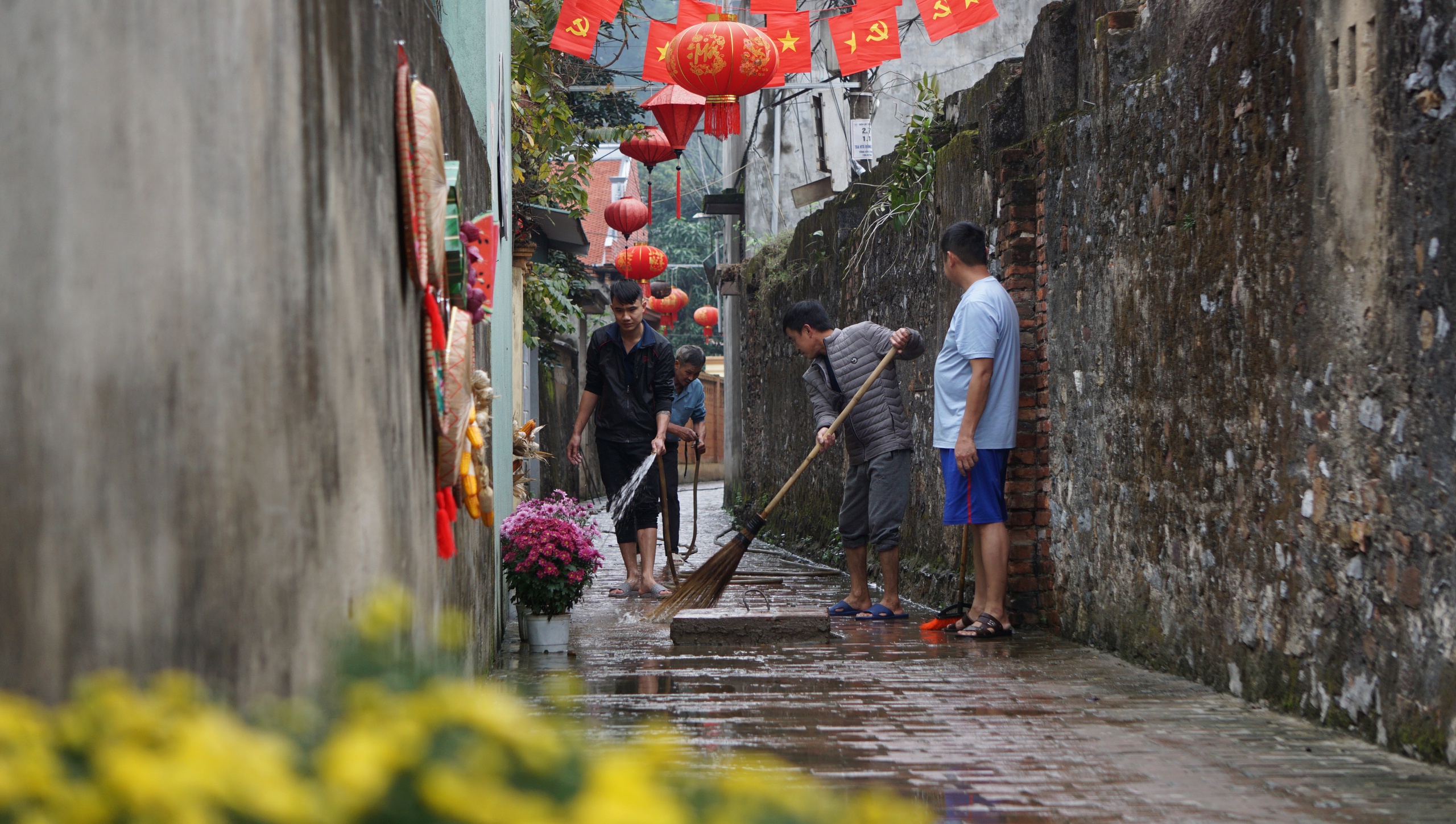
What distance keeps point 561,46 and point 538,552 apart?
545cm

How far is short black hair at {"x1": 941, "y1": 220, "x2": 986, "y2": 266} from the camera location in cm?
611

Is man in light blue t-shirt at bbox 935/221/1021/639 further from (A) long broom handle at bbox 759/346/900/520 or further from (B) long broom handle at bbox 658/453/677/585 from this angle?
(B) long broom handle at bbox 658/453/677/585

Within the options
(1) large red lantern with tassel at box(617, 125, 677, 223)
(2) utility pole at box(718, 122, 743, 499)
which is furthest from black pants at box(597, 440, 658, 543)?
(2) utility pole at box(718, 122, 743, 499)

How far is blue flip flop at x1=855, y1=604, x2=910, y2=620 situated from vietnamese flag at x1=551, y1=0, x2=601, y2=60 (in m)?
5.05

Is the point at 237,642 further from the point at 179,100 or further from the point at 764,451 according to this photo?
the point at 764,451

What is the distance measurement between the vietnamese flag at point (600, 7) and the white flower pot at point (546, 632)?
18.6ft

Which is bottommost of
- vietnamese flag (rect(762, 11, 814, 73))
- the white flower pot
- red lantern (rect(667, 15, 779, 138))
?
the white flower pot

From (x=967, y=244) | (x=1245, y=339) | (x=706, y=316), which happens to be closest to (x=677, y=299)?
(x=706, y=316)

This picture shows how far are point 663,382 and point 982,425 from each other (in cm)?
261

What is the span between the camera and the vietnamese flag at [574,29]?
9766mm

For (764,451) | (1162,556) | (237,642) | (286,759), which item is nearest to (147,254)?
(237,642)

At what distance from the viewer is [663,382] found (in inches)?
316

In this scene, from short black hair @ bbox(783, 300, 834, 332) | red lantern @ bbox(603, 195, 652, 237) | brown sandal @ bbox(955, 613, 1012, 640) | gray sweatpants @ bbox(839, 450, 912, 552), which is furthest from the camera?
red lantern @ bbox(603, 195, 652, 237)

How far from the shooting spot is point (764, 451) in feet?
45.9
